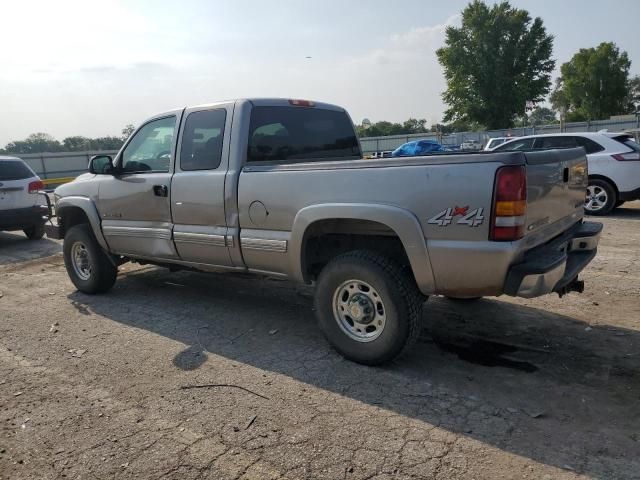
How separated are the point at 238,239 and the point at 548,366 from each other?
2.58 metres

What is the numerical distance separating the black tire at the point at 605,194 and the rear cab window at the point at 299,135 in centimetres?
658

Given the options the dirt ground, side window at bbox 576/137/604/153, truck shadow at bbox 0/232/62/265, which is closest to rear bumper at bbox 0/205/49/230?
truck shadow at bbox 0/232/62/265

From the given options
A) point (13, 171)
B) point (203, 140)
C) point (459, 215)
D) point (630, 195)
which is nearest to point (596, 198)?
point (630, 195)

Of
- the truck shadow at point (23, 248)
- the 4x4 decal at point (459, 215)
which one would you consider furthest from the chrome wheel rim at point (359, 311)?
the truck shadow at point (23, 248)

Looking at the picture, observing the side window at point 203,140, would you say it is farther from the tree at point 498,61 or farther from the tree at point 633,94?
the tree at point 633,94

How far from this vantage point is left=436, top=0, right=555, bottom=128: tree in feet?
159

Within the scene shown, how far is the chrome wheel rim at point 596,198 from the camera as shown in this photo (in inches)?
391

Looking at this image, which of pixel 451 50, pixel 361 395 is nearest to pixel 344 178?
pixel 361 395

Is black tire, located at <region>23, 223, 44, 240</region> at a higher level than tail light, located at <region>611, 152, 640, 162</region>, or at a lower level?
lower

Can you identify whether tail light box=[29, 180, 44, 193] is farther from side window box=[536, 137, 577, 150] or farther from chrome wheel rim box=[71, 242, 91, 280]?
side window box=[536, 137, 577, 150]

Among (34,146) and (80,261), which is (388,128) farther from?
(80,261)

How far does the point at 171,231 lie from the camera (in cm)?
488

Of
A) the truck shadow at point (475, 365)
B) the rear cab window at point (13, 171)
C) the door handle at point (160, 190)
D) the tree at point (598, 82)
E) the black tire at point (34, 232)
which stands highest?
the tree at point (598, 82)

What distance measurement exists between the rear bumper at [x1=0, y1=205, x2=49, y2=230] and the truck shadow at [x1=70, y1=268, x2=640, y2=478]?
4.67 m
